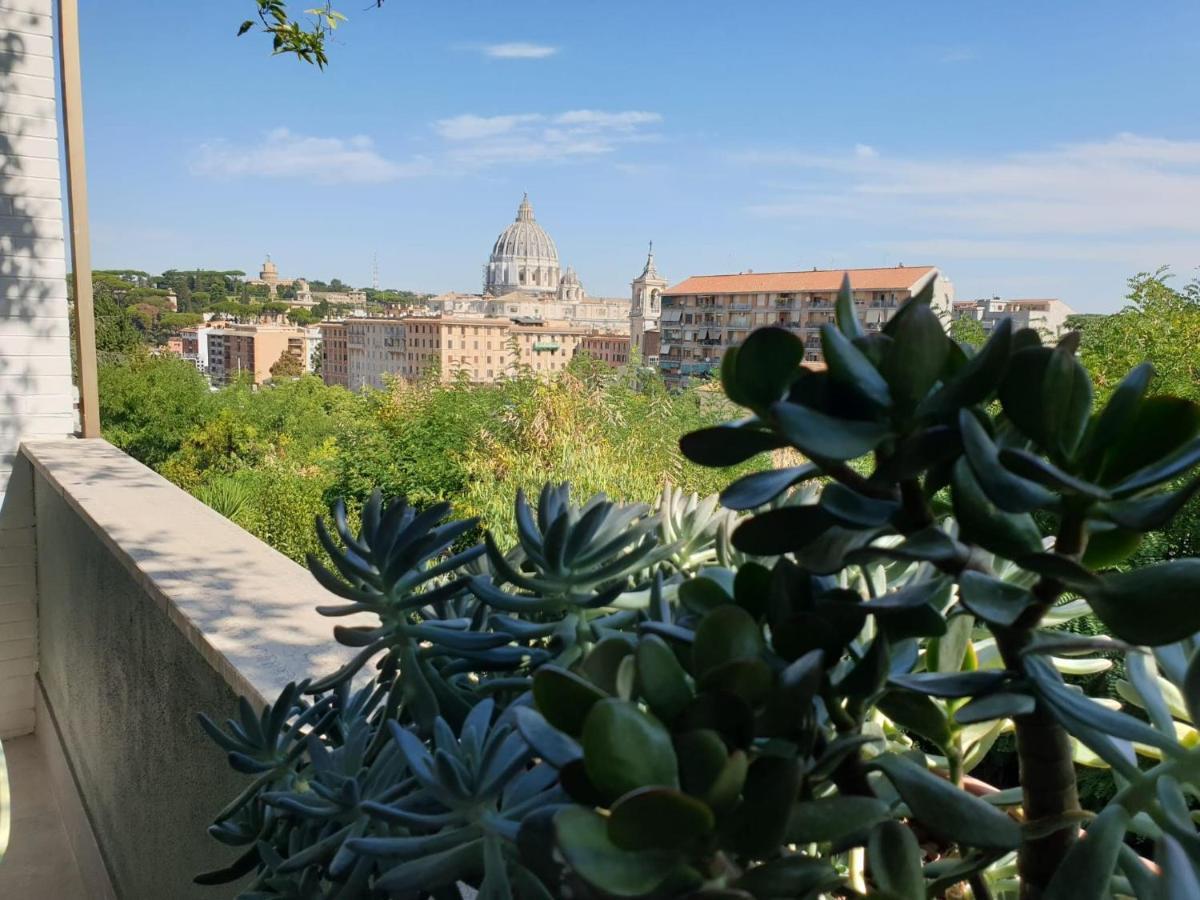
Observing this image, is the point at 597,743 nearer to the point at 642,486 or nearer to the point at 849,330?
the point at 849,330

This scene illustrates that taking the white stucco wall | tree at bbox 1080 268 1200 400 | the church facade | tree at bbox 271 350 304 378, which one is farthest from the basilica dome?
the white stucco wall

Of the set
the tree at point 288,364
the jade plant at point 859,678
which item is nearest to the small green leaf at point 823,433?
the jade plant at point 859,678

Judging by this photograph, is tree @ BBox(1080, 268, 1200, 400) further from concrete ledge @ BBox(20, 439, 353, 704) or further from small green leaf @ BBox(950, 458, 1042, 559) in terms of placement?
small green leaf @ BBox(950, 458, 1042, 559)

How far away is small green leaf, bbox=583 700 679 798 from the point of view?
19 cm

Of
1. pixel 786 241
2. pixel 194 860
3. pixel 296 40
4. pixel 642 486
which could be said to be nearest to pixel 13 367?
pixel 296 40

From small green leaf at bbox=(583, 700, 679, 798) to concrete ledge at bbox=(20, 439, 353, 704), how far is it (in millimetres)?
788

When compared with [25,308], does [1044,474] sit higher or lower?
lower

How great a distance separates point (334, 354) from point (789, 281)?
17.6 metres

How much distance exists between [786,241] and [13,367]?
155 ft

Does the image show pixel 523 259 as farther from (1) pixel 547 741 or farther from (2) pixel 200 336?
(1) pixel 547 741

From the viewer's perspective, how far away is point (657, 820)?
179 mm

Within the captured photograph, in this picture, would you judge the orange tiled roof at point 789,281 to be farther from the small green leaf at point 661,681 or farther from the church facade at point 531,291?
the small green leaf at point 661,681

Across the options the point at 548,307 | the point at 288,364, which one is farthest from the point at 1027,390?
the point at 548,307

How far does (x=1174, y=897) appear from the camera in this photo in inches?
8.2
